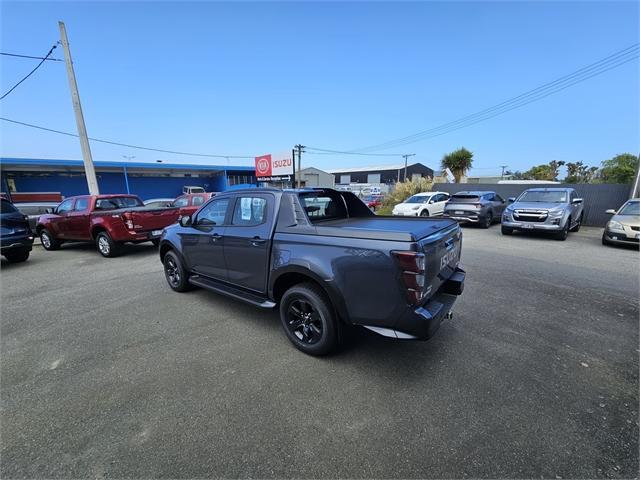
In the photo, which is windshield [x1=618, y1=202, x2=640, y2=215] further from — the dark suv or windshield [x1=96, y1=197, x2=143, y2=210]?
windshield [x1=96, y1=197, x2=143, y2=210]

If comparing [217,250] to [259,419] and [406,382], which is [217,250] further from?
[406,382]

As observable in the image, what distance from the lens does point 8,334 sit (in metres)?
3.73

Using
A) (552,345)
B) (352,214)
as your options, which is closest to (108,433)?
(352,214)

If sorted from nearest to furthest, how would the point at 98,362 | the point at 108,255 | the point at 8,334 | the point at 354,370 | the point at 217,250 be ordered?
the point at 354,370
the point at 98,362
the point at 8,334
the point at 217,250
the point at 108,255

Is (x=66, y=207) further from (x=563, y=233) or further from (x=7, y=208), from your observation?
(x=563, y=233)

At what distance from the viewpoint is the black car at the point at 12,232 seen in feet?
22.3

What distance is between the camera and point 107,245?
780 centimetres

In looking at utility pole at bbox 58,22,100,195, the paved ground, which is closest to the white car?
the paved ground

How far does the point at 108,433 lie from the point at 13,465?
0.51 metres

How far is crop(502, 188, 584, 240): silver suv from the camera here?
31.0 ft

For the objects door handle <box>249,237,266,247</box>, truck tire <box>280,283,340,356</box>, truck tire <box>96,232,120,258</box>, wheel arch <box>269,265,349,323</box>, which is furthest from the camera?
truck tire <box>96,232,120,258</box>

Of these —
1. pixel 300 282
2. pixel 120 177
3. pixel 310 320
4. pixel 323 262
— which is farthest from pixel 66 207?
pixel 120 177

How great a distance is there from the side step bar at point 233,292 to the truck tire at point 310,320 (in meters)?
0.31

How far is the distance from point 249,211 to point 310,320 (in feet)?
5.20
